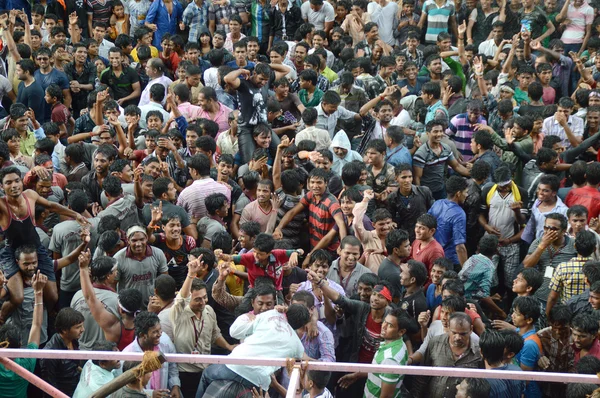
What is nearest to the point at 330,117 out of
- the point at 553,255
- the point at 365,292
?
the point at 553,255

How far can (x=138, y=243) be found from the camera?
25.0ft

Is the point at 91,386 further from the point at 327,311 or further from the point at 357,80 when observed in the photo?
the point at 357,80

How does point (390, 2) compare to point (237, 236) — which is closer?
point (237, 236)

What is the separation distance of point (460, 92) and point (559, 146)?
1.82m

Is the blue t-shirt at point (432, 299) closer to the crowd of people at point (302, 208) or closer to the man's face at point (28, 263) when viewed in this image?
the crowd of people at point (302, 208)

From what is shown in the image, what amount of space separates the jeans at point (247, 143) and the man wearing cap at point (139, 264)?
2.37 meters

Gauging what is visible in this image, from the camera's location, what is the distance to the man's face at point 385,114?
10359mm

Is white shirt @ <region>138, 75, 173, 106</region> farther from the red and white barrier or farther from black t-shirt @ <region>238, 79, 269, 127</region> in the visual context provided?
the red and white barrier

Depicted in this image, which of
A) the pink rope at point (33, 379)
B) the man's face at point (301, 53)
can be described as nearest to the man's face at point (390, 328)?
the pink rope at point (33, 379)

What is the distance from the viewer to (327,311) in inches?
287

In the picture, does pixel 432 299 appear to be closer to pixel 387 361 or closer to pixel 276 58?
pixel 387 361

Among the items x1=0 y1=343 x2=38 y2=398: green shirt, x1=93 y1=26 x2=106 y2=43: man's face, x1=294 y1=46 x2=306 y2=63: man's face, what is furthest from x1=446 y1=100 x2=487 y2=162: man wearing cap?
x1=0 y1=343 x2=38 y2=398: green shirt

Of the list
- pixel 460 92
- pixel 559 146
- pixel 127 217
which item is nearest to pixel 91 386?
pixel 127 217

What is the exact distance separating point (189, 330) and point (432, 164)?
3.77m
